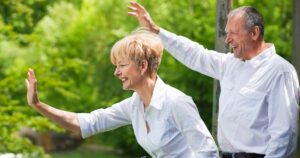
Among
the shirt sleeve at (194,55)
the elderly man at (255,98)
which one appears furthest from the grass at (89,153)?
the elderly man at (255,98)

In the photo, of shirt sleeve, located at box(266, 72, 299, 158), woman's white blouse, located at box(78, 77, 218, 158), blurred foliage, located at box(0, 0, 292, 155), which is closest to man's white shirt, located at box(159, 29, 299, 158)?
shirt sleeve, located at box(266, 72, 299, 158)

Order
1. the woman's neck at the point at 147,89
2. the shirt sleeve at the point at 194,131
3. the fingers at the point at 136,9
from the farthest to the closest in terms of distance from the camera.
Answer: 1. the fingers at the point at 136,9
2. the woman's neck at the point at 147,89
3. the shirt sleeve at the point at 194,131

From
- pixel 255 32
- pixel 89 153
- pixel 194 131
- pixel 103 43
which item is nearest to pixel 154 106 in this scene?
pixel 194 131

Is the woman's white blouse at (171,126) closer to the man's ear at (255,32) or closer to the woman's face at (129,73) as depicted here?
the woman's face at (129,73)

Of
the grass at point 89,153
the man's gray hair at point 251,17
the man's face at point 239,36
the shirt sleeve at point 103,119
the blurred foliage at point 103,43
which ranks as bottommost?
the grass at point 89,153

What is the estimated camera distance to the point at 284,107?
125 inches

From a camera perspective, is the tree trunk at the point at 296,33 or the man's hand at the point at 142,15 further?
the tree trunk at the point at 296,33

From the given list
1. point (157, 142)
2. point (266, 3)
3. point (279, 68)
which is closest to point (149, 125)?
point (157, 142)

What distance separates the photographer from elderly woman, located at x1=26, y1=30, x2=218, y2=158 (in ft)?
9.77

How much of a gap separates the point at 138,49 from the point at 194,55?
625mm

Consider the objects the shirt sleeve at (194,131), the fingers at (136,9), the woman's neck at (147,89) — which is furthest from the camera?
the fingers at (136,9)

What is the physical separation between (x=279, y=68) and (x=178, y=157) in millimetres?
610

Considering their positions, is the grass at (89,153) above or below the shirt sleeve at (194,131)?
below

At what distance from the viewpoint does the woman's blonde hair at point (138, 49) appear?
3043 mm
